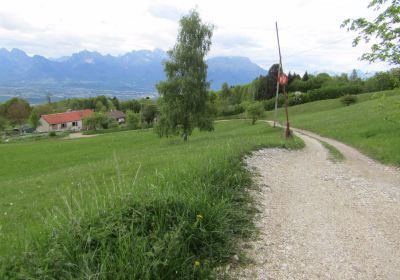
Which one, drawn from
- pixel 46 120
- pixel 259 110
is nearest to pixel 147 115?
pixel 46 120

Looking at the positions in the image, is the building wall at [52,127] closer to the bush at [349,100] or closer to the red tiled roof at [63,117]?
the red tiled roof at [63,117]

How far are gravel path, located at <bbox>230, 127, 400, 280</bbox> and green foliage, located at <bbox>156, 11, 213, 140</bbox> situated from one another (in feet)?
80.2

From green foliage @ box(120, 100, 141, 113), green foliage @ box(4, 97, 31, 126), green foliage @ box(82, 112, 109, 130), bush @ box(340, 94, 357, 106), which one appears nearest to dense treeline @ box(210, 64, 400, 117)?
bush @ box(340, 94, 357, 106)

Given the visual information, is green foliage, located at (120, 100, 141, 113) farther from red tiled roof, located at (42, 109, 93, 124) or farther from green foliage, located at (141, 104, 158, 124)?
green foliage, located at (141, 104, 158, 124)

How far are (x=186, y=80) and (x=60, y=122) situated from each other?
11163 cm

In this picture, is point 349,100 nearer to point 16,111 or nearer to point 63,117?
point 63,117

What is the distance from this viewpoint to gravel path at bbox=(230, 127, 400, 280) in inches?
215

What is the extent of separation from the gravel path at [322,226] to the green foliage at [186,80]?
24.4 m

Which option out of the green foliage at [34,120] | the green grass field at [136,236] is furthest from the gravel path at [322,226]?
the green foliage at [34,120]

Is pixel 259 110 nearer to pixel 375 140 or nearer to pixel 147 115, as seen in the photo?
pixel 375 140

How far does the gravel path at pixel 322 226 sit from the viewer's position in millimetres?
5453

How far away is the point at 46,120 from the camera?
435 feet

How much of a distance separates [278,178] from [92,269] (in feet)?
26.8

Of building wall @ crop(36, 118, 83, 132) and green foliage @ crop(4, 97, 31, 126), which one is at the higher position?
green foliage @ crop(4, 97, 31, 126)
